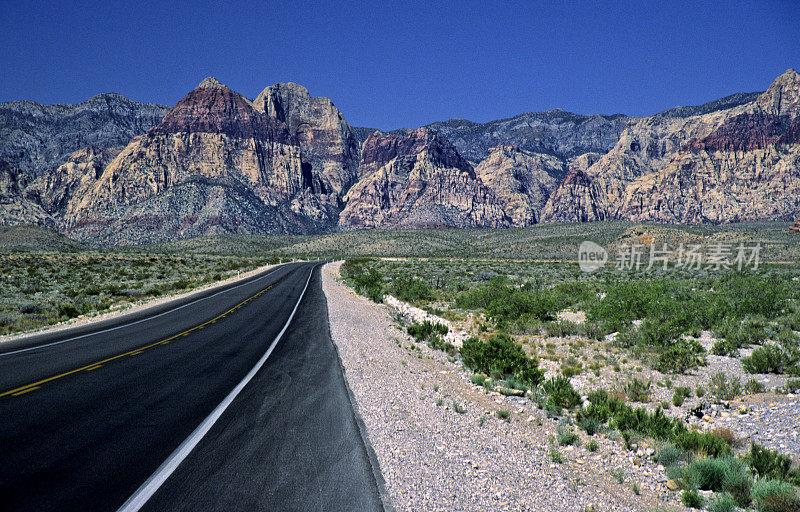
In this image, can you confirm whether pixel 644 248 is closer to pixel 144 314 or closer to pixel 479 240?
pixel 479 240

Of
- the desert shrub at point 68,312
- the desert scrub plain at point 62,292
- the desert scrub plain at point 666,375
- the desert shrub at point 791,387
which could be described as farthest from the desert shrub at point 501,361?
the desert shrub at point 68,312

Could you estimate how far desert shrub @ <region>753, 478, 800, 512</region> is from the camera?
13.9ft

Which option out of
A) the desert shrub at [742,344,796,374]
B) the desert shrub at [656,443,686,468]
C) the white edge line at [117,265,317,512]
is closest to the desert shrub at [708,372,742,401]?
the desert shrub at [742,344,796,374]

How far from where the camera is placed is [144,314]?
19797 mm

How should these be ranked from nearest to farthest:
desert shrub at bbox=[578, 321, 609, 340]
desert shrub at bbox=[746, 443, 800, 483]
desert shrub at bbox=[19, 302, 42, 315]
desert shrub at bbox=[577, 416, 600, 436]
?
desert shrub at bbox=[746, 443, 800, 483] → desert shrub at bbox=[577, 416, 600, 436] → desert shrub at bbox=[578, 321, 609, 340] → desert shrub at bbox=[19, 302, 42, 315]

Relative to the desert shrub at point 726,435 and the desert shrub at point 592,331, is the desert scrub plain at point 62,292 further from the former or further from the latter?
the desert shrub at point 726,435

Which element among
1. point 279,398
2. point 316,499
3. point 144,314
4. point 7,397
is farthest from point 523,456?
point 144,314

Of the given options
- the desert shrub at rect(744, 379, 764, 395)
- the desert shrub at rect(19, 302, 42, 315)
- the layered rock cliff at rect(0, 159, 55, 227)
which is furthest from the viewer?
the layered rock cliff at rect(0, 159, 55, 227)

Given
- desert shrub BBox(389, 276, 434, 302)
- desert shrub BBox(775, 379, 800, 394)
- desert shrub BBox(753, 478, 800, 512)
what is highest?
desert shrub BBox(753, 478, 800, 512)

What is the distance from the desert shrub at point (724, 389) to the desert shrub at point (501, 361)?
3.49 metres

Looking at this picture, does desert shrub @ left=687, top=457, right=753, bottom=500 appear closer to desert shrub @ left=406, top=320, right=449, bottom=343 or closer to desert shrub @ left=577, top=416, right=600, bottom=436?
desert shrub @ left=577, top=416, right=600, bottom=436

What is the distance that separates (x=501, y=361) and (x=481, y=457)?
4607 millimetres

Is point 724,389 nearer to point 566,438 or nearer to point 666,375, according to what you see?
point 666,375

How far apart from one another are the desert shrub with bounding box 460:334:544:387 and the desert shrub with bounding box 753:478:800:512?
15.4ft
